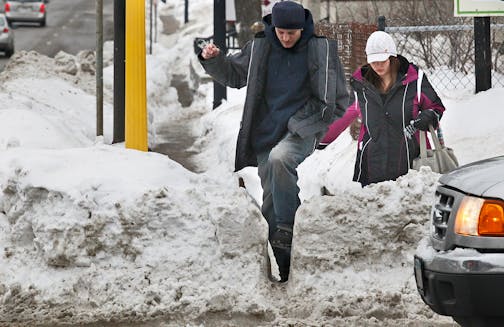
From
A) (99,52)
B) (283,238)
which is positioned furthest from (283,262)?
(99,52)

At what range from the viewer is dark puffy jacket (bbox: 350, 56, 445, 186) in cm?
730

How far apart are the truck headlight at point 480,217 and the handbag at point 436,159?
239 cm

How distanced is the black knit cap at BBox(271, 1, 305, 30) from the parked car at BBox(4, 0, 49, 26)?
4158 cm

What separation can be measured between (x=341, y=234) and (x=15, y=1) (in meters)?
43.8

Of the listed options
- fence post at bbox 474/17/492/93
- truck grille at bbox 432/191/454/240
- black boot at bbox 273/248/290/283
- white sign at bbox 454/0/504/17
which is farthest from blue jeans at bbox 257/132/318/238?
fence post at bbox 474/17/492/93

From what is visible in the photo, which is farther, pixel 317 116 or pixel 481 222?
pixel 317 116

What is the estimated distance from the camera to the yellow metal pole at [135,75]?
25.9 feet

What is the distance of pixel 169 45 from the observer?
149ft

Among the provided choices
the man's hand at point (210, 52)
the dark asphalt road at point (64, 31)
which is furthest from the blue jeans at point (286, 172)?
the dark asphalt road at point (64, 31)

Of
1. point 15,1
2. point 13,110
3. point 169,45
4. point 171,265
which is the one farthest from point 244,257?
point 15,1

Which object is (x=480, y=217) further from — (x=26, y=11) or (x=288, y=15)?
(x=26, y=11)

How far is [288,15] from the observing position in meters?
6.51

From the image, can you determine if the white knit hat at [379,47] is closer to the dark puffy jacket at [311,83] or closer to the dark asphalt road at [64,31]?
the dark puffy jacket at [311,83]

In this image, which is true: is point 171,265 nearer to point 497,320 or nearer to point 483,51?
point 497,320
